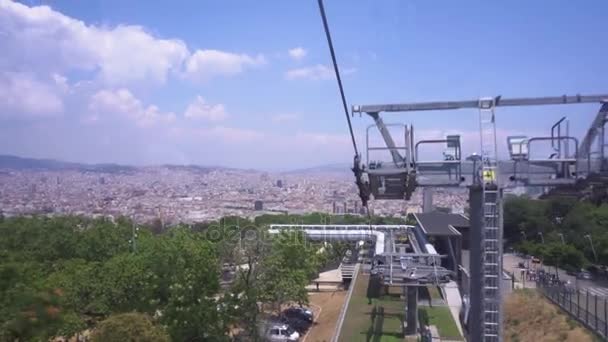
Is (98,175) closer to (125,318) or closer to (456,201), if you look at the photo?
(456,201)

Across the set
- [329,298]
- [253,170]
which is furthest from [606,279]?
[253,170]

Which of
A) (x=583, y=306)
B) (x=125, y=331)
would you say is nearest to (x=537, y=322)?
(x=583, y=306)

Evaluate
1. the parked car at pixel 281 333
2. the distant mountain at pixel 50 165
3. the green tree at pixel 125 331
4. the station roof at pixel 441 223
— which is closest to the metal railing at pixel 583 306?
the station roof at pixel 441 223

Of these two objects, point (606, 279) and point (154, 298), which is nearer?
point (154, 298)

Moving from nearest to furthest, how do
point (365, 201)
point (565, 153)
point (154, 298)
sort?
1. point (565, 153)
2. point (365, 201)
3. point (154, 298)

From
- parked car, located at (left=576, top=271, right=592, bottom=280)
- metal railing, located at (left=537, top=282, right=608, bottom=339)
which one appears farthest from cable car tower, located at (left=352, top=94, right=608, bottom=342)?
parked car, located at (left=576, top=271, right=592, bottom=280)

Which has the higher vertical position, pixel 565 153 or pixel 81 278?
pixel 565 153
